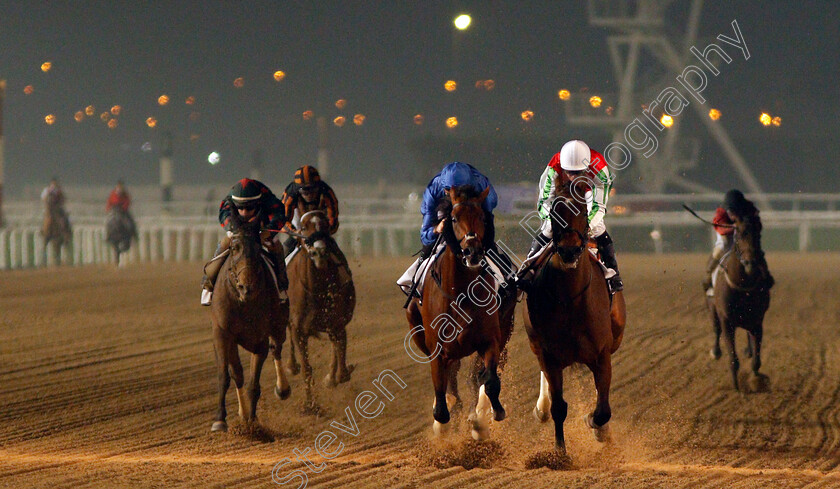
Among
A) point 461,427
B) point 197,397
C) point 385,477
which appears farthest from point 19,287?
point 385,477

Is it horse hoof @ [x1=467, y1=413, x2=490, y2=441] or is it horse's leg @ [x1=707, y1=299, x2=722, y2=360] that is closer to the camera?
horse hoof @ [x1=467, y1=413, x2=490, y2=441]

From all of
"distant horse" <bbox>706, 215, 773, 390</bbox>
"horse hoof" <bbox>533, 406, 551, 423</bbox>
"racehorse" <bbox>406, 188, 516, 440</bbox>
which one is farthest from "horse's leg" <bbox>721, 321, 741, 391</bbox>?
"racehorse" <bbox>406, 188, 516, 440</bbox>

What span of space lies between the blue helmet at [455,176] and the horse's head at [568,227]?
1.08 meters

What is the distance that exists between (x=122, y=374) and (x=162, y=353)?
4.22 feet

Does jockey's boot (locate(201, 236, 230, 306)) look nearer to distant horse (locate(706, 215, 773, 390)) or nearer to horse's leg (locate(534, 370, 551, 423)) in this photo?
horse's leg (locate(534, 370, 551, 423))

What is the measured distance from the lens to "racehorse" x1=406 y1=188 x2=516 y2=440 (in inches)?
241

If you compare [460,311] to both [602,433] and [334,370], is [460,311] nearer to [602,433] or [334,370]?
[602,433]

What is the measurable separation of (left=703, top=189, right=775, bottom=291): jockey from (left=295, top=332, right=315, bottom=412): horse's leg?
418 cm

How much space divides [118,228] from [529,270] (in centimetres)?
1697

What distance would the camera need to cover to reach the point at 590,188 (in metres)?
6.32

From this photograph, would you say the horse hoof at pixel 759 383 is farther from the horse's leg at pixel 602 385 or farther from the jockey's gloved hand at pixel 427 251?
the jockey's gloved hand at pixel 427 251

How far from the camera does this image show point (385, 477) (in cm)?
580

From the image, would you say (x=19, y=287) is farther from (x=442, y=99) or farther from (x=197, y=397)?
(x=442, y=99)

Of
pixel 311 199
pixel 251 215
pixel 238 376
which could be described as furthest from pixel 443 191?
pixel 238 376
